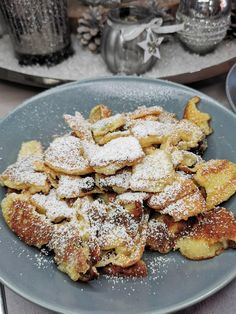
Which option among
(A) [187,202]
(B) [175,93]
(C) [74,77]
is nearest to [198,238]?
(A) [187,202]

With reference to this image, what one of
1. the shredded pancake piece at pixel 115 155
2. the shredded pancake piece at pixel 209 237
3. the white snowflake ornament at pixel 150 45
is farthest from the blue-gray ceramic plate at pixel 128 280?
the white snowflake ornament at pixel 150 45

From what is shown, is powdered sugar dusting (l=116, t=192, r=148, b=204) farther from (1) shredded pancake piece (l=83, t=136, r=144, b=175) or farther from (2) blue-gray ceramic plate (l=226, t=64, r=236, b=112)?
(2) blue-gray ceramic plate (l=226, t=64, r=236, b=112)

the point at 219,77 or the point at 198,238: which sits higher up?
the point at 198,238

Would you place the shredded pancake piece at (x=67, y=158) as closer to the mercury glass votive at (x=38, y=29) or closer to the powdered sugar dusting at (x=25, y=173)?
the powdered sugar dusting at (x=25, y=173)

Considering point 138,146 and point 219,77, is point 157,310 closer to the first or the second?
point 138,146

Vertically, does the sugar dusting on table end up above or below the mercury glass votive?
below

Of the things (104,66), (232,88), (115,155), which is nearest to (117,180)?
(115,155)

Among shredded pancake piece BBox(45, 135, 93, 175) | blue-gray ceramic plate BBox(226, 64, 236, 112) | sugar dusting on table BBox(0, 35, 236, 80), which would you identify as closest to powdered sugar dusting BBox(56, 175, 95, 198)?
shredded pancake piece BBox(45, 135, 93, 175)
